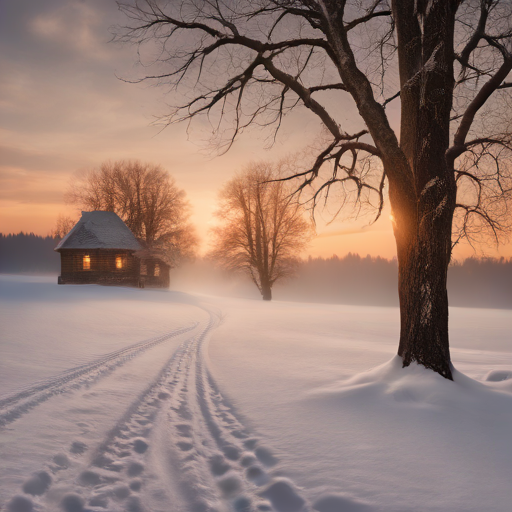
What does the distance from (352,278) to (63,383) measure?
147921mm

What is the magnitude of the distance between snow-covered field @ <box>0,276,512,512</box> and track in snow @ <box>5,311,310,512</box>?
0.04 ft

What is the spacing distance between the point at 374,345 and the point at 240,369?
449 centimetres

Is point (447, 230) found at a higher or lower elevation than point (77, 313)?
higher

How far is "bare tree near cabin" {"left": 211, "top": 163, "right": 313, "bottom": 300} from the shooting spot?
2695 centimetres

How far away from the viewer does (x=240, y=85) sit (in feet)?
20.5

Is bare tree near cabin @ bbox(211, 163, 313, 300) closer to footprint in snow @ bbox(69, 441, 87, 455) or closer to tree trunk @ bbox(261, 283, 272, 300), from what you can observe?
tree trunk @ bbox(261, 283, 272, 300)

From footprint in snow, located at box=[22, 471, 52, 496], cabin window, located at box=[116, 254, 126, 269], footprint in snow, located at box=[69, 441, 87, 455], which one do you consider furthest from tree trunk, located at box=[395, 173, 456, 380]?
cabin window, located at box=[116, 254, 126, 269]

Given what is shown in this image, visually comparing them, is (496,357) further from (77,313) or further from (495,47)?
(77,313)

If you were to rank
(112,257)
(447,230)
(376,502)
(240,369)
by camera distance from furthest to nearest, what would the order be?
(112,257), (240,369), (447,230), (376,502)

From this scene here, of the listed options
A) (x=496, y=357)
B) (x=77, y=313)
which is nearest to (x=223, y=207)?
(x=77, y=313)

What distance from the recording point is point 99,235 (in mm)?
31172

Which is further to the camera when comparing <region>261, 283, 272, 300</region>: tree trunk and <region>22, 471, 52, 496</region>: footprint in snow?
<region>261, 283, 272, 300</region>: tree trunk

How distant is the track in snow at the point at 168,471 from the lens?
2.55m

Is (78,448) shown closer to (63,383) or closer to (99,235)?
(63,383)
